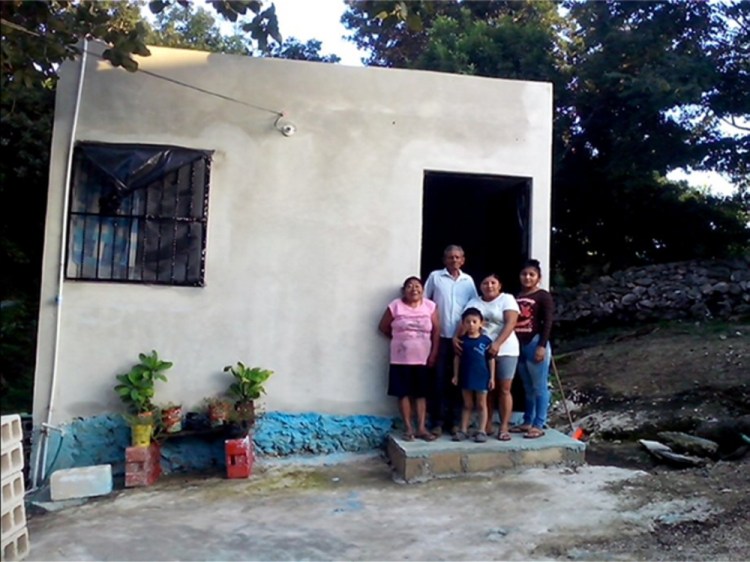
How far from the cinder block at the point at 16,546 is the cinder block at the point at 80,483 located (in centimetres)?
133

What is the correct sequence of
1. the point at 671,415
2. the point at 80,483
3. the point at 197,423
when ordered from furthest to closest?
the point at 671,415 < the point at 197,423 < the point at 80,483

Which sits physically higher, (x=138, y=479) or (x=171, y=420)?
(x=171, y=420)

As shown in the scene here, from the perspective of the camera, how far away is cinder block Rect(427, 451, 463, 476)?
522cm

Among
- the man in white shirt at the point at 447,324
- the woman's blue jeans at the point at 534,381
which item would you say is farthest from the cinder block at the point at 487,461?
the woman's blue jeans at the point at 534,381

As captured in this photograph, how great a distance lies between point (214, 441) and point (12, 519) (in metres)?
2.23

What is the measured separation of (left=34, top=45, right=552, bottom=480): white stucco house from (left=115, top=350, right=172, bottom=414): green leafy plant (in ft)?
0.36

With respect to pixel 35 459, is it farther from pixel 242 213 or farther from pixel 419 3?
pixel 419 3

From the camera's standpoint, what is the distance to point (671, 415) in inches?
298

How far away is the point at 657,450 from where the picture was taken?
6.11 metres

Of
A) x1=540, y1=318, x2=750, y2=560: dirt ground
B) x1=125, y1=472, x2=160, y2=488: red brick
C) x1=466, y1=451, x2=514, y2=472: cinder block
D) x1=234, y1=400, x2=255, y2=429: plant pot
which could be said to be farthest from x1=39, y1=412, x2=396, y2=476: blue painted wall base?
x1=540, y1=318, x2=750, y2=560: dirt ground

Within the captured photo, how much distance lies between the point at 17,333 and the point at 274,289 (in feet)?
24.2

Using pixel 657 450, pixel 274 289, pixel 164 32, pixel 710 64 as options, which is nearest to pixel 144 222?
pixel 274 289

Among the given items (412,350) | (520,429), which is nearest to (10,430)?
(412,350)

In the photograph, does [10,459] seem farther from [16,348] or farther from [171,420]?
[16,348]
